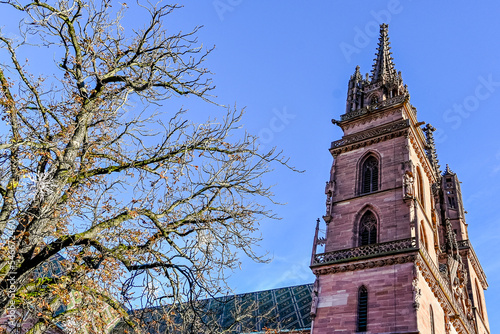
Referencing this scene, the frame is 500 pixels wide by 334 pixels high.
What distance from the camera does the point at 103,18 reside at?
782 centimetres

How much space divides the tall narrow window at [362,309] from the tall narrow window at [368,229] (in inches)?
106

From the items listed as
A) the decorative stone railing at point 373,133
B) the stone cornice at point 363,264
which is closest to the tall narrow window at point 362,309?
the stone cornice at point 363,264

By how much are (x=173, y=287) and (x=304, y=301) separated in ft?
67.6

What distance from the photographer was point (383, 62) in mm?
31844

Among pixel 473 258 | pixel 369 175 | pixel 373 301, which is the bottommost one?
pixel 373 301

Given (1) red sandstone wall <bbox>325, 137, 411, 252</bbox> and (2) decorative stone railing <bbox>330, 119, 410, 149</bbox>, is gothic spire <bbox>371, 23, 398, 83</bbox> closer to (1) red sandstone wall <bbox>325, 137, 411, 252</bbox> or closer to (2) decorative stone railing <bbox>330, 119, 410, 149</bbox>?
(2) decorative stone railing <bbox>330, 119, 410, 149</bbox>

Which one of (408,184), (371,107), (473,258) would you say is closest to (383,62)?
(371,107)

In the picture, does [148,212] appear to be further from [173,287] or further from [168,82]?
[168,82]

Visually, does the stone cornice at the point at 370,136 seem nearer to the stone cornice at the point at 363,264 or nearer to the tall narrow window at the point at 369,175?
the tall narrow window at the point at 369,175

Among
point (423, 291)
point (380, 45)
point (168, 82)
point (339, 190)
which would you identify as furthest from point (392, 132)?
point (168, 82)

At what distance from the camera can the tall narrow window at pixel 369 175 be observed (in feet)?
74.6

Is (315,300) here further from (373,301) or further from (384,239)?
(384,239)

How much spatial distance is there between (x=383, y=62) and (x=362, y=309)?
19472 mm

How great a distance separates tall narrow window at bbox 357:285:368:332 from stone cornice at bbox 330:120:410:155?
8664 millimetres
